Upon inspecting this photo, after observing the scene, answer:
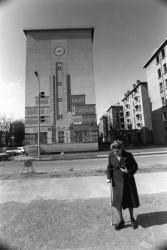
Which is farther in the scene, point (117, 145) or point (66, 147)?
point (66, 147)

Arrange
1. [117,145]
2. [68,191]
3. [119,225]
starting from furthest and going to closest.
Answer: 1. [68,191]
2. [117,145]
3. [119,225]

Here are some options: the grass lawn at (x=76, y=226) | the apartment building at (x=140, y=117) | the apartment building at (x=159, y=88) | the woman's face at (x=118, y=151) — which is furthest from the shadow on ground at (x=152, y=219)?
the apartment building at (x=140, y=117)

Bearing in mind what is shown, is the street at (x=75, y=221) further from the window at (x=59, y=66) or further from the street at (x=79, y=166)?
the window at (x=59, y=66)

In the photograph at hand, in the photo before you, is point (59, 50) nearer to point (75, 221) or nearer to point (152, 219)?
point (75, 221)

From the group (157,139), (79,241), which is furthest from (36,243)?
(157,139)

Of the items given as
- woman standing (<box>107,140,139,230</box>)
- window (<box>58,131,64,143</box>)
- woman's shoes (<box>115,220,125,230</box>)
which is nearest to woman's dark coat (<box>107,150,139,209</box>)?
woman standing (<box>107,140,139,230</box>)

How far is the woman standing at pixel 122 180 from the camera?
11.0 ft

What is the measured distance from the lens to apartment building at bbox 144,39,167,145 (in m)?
36.6

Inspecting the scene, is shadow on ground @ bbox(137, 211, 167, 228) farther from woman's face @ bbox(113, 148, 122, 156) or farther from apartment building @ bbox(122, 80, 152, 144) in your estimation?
apartment building @ bbox(122, 80, 152, 144)

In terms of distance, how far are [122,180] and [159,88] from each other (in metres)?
40.6

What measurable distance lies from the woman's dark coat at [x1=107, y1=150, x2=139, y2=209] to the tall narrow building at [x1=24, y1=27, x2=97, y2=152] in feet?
89.0

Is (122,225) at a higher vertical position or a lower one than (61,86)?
lower

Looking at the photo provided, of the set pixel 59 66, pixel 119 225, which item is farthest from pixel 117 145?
pixel 59 66

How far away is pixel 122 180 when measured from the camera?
346 centimetres
